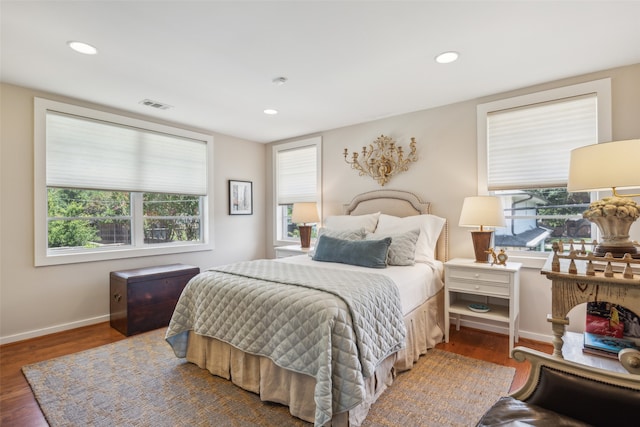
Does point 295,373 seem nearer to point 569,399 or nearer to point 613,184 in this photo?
point 569,399

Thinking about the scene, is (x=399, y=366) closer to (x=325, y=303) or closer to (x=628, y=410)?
(x=325, y=303)

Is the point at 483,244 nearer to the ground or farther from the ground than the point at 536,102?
nearer to the ground

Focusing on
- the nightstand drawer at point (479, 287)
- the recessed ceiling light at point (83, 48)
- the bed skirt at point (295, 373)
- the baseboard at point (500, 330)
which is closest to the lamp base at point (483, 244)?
the nightstand drawer at point (479, 287)

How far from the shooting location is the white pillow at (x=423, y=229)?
3.12m

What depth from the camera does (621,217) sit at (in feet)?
4.43

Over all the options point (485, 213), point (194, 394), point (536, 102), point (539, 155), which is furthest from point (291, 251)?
point (536, 102)

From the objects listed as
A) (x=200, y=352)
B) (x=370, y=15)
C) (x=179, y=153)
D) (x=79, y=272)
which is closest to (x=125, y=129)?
(x=179, y=153)

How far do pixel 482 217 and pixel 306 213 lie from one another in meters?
2.19

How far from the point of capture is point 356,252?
2.85 meters

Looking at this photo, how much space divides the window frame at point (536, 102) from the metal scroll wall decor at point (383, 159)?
711 mm

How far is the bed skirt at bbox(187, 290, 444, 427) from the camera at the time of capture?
71.1 inches

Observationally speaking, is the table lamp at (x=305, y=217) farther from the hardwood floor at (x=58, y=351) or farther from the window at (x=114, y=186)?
the hardwood floor at (x=58, y=351)

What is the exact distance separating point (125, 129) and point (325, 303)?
330 centimetres

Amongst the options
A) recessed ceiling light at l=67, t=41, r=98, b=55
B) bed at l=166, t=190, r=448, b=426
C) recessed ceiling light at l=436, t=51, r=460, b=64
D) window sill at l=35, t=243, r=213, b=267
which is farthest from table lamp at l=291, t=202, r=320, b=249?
recessed ceiling light at l=67, t=41, r=98, b=55
